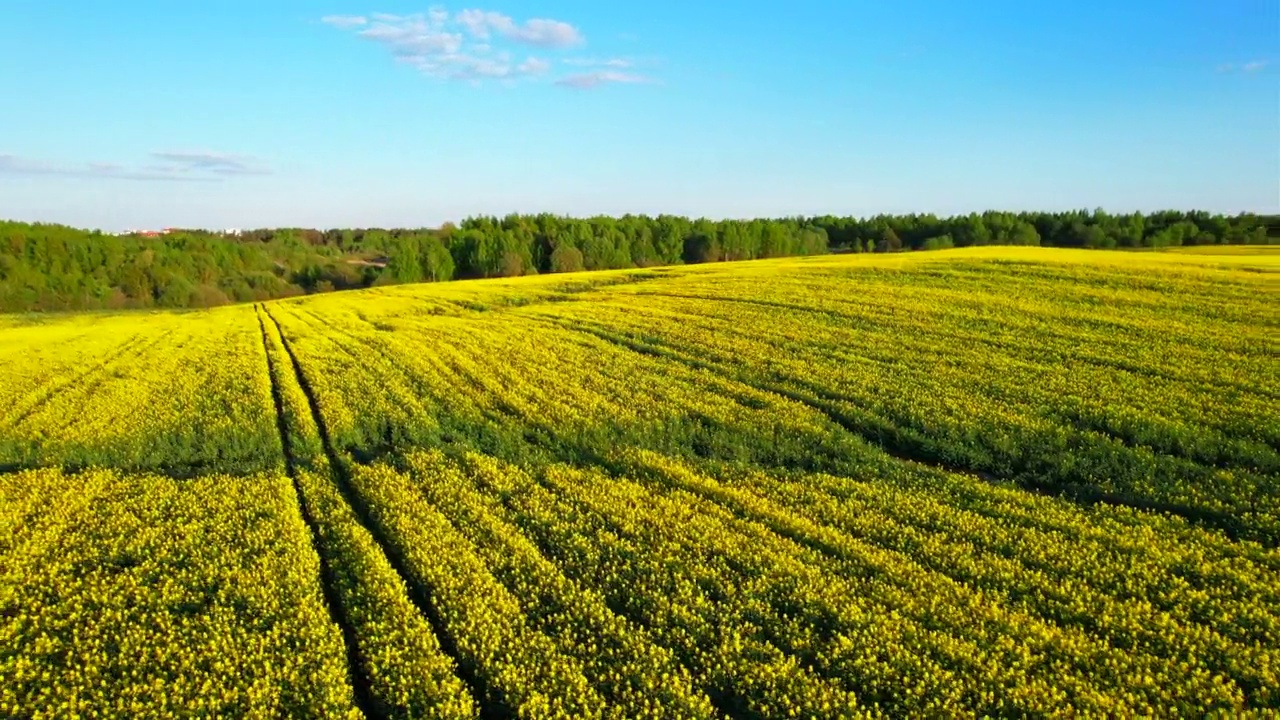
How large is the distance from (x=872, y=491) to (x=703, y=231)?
3774 inches

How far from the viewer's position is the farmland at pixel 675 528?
→ 9.23 m

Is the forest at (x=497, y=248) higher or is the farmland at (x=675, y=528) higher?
the forest at (x=497, y=248)

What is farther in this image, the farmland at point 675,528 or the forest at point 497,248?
the forest at point 497,248

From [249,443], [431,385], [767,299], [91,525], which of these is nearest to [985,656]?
[91,525]

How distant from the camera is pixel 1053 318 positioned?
29.6 metres

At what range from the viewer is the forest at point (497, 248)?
82.6 meters

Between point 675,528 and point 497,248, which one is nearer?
point 675,528

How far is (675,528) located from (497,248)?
286 ft

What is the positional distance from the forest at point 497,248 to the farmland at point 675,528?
205ft

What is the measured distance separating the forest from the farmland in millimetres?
62486

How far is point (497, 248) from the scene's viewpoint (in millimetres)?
97188

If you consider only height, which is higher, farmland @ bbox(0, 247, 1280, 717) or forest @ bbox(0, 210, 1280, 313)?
forest @ bbox(0, 210, 1280, 313)

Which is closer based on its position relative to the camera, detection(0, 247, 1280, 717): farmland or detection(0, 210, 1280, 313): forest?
detection(0, 247, 1280, 717): farmland

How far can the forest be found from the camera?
82562 mm
